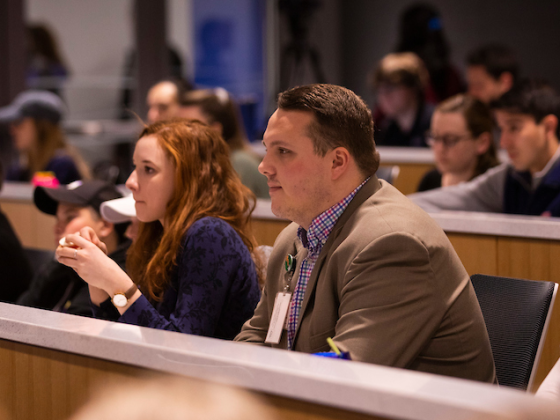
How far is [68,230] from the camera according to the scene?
242cm

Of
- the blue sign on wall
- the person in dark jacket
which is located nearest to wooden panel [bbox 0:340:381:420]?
the person in dark jacket

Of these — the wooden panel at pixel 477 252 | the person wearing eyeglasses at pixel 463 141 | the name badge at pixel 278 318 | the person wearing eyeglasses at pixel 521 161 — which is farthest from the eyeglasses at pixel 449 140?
the name badge at pixel 278 318

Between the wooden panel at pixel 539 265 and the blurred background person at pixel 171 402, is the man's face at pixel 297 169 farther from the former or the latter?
the wooden panel at pixel 539 265

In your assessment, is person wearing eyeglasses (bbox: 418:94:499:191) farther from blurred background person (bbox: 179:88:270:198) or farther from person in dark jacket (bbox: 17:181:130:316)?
person in dark jacket (bbox: 17:181:130:316)

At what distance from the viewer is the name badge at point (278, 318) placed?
1.53m

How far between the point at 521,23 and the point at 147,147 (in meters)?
7.18

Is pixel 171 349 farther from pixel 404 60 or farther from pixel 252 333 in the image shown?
pixel 404 60

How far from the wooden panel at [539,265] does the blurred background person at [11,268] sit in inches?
72.7

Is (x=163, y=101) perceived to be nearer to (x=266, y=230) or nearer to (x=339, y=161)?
(x=266, y=230)

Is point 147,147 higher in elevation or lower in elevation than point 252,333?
higher

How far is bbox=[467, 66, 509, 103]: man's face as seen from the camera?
A: 5617 millimetres

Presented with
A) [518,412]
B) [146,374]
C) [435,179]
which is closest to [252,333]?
[146,374]

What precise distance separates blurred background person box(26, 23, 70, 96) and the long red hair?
16.9 ft

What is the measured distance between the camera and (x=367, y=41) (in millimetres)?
9000
